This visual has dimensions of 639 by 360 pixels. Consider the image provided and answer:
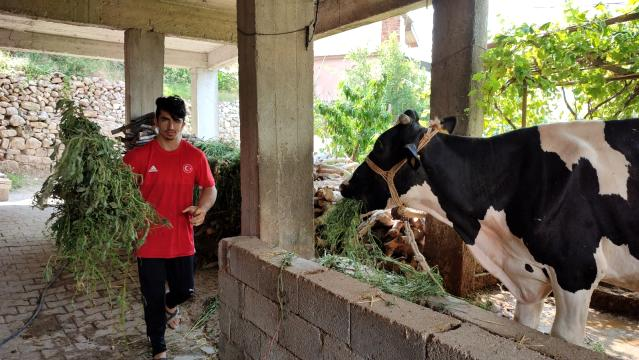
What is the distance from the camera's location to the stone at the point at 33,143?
1741cm

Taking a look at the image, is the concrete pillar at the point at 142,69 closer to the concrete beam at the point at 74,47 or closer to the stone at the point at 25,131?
the concrete beam at the point at 74,47

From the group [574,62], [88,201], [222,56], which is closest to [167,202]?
[88,201]

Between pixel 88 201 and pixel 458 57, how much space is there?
11.7 ft

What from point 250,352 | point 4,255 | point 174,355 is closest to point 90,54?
point 4,255

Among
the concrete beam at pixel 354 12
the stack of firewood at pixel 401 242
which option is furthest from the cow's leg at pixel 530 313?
the concrete beam at pixel 354 12

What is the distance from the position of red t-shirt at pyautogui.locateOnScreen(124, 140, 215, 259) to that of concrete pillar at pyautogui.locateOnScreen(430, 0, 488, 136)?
2.53 metres

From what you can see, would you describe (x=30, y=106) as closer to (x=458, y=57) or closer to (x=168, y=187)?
(x=168, y=187)

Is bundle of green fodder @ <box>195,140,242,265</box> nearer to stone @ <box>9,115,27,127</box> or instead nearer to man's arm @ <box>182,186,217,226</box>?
man's arm @ <box>182,186,217,226</box>

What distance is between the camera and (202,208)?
3748 mm

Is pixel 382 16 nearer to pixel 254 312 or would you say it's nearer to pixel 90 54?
pixel 254 312

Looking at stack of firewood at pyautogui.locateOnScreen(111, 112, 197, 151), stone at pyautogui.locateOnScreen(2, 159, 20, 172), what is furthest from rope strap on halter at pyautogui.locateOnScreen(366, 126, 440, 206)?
stone at pyautogui.locateOnScreen(2, 159, 20, 172)

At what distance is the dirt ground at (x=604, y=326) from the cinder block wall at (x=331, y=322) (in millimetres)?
1896

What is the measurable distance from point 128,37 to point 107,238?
5.19m

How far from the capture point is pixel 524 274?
304 centimetres
